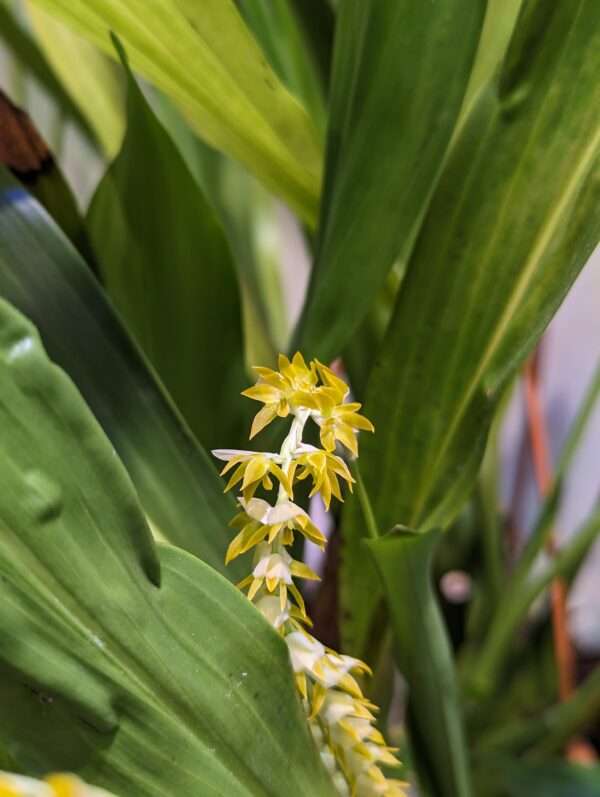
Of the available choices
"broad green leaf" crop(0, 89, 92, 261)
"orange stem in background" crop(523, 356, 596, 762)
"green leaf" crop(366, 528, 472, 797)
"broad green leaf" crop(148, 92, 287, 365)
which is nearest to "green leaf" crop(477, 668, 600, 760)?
"orange stem in background" crop(523, 356, 596, 762)

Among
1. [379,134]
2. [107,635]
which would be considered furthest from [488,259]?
[107,635]

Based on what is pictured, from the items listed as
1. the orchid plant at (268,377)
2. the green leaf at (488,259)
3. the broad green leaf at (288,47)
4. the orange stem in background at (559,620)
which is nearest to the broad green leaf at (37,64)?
the orchid plant at (268,377)

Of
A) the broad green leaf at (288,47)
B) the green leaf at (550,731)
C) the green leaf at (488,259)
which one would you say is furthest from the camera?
the green leaf at (550,731)

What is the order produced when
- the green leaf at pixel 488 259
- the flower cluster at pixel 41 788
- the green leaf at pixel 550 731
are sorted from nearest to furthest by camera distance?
the flower cluster at pixel 41 788 < the green leaf at pixel 488 259 < the green leaf at pixel 550 731

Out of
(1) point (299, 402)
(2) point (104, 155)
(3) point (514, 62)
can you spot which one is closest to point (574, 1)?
(3) point (514, 62)

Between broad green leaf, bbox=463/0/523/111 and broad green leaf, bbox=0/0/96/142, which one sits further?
broad green leaf, bbox=0/0/96/142

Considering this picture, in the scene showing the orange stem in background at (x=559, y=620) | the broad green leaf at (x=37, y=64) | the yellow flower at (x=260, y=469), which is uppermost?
the broad green leaf at (x=37, y=64)

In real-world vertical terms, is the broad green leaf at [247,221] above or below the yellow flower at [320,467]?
below

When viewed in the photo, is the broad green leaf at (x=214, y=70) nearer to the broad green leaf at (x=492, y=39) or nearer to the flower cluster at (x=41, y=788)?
the broad green leaf at (x=492, y=39)

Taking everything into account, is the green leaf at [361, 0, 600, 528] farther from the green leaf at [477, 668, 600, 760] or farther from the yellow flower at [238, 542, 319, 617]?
the green leaf at [477, 668, 600, 760]
